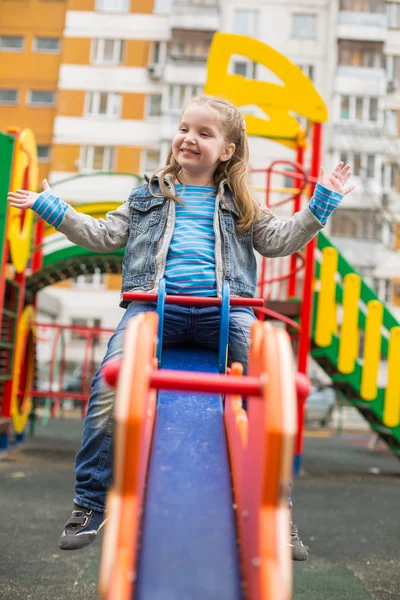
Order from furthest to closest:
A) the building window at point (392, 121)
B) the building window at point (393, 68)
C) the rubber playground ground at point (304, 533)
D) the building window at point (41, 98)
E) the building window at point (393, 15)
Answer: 1. the building window at point (41, 98)
2. the building window at point (393, 15)
3. the building window at point (393, 68)
4. the building window at point (392, 121)
5. the rubber playground ground at point (304, 533)

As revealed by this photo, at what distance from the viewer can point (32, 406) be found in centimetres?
921

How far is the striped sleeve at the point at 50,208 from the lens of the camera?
7.55 ft

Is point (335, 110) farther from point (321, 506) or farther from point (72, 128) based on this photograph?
point (321, 506)

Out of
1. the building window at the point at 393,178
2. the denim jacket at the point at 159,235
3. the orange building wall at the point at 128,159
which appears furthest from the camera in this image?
the orange building wall at the point at 128,159

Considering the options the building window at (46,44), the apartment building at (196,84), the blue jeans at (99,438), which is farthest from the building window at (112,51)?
the blue jeans at (99,438)

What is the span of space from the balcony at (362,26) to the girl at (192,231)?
2552cm

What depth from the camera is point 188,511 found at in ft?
4.96

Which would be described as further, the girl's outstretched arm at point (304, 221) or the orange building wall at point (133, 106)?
the orange building wall at point (133, 106)

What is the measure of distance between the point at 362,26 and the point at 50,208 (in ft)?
87.6

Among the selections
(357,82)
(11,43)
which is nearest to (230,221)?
(357,82)

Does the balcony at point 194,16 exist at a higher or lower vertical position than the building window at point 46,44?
higher

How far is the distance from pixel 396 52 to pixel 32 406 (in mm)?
23254

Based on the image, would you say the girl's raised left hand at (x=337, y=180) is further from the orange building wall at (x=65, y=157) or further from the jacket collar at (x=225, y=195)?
the orange building wall at (x=65, y=157)

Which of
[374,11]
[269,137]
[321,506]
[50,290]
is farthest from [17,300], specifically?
[374,11]
